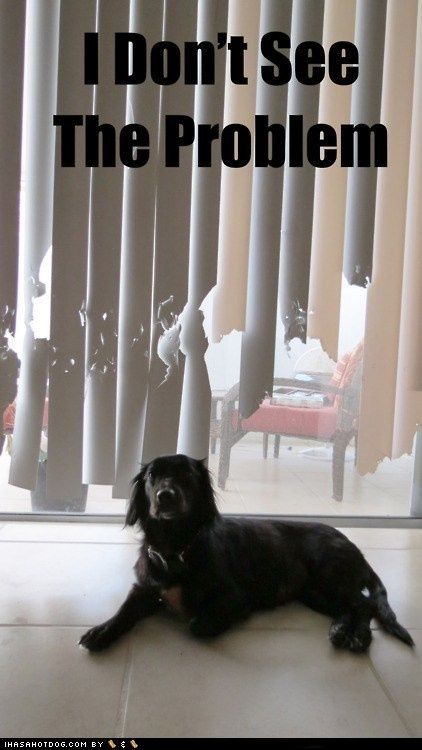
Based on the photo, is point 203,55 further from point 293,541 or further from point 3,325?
point 293,541

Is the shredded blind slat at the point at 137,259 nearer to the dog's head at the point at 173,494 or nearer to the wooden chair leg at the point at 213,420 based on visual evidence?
the wooden chair leg at the point at 213,420

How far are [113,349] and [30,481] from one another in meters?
0.56

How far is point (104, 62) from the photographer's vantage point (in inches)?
64.7

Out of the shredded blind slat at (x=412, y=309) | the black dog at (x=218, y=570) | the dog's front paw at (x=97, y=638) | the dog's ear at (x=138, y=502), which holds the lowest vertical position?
the dog's front paw at (x=97, y=638)

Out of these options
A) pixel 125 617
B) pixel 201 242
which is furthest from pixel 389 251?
pixel 125 617

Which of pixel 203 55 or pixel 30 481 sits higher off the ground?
pixel 203 55

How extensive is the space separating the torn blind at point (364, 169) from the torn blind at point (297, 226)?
0.49ft

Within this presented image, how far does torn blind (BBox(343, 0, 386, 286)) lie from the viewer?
1.70 meters

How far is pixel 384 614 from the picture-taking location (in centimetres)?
124

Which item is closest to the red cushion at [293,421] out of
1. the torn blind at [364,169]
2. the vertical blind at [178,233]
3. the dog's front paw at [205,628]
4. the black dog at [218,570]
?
the vertical blind at [178,233]

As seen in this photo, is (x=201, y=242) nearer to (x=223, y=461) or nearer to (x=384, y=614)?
(x=223, y=461)

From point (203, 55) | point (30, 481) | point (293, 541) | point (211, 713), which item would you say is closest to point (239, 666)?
point (211, 713)

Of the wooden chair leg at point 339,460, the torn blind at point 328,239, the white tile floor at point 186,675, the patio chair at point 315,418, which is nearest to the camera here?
the white tile floor at point 186,675

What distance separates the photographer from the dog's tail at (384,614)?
3.87 feet
